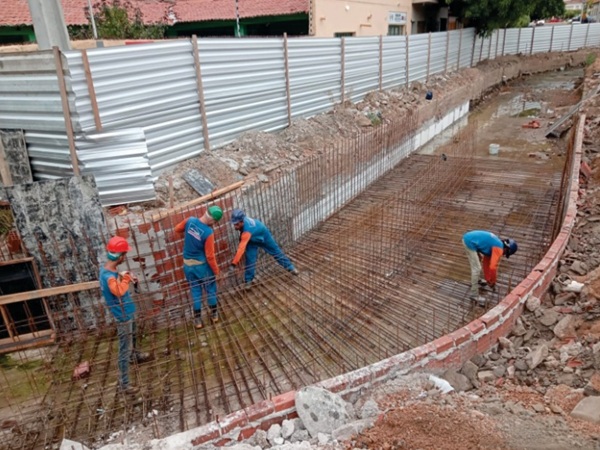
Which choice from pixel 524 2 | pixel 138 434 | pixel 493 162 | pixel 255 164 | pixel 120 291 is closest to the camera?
pixel 138 434

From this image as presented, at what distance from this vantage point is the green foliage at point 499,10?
16.6m

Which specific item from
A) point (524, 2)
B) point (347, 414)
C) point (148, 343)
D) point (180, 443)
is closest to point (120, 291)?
point (148, 343)

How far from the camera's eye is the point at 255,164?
20.6 ft

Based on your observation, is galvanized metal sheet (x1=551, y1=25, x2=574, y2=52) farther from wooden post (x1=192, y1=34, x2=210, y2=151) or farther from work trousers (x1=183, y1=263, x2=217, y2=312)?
work trousers (x1=183, y1=263, x2=217, y2=312)

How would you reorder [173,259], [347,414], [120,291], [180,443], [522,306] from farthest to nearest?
[173,259]
[522,306]
[120,291]
[347,414]
[180,443]

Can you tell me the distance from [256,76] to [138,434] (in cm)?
535

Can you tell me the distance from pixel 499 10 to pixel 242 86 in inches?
579

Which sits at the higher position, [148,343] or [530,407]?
[530,407]

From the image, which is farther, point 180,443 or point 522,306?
point 522,306

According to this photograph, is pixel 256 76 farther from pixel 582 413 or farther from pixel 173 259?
pixel 582 413

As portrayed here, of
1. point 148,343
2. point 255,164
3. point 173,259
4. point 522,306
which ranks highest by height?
point 255,164

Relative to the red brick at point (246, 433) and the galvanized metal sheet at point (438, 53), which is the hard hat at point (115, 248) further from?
the galvanized metal sheet at point (438, 53)

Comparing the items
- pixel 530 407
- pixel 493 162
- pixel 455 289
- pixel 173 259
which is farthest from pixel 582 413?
pixel 493 162

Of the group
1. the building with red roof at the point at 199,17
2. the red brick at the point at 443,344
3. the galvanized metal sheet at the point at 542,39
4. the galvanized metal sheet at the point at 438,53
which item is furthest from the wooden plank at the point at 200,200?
the galvanized metal sheet at the point at 542,39
